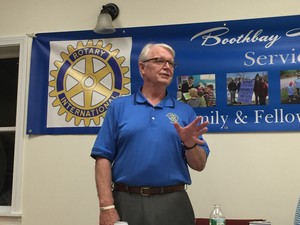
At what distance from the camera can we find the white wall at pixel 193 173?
2320 mm

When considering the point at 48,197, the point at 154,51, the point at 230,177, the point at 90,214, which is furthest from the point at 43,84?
the point at 230,177

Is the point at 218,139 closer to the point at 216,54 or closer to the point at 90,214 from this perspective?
the point at 216,54

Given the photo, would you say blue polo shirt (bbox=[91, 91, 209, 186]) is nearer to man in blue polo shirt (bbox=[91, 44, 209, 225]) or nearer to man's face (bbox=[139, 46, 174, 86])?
man in blue polo shirt (bbox=[91, 44, 209, 225])

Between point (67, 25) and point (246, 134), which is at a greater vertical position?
point (67, 25)

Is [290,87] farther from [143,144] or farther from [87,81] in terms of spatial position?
[87,81]

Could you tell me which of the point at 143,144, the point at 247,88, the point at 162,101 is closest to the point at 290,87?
the point at 247,88

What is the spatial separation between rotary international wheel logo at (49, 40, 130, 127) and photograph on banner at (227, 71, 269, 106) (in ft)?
2.30

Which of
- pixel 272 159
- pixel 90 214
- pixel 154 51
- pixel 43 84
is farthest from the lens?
pixel 43 84

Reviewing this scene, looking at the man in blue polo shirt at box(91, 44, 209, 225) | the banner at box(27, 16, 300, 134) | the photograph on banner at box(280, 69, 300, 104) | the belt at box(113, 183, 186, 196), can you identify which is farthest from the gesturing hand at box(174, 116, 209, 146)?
the photograph on banner at box(280, 69, 300, 104)

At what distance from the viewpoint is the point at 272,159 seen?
2338mm

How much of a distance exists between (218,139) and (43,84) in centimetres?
130

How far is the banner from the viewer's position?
237cm

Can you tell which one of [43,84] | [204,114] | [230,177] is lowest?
[230,177]

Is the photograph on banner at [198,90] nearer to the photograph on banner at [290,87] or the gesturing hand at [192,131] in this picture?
the photograph on banner at [290,87]
